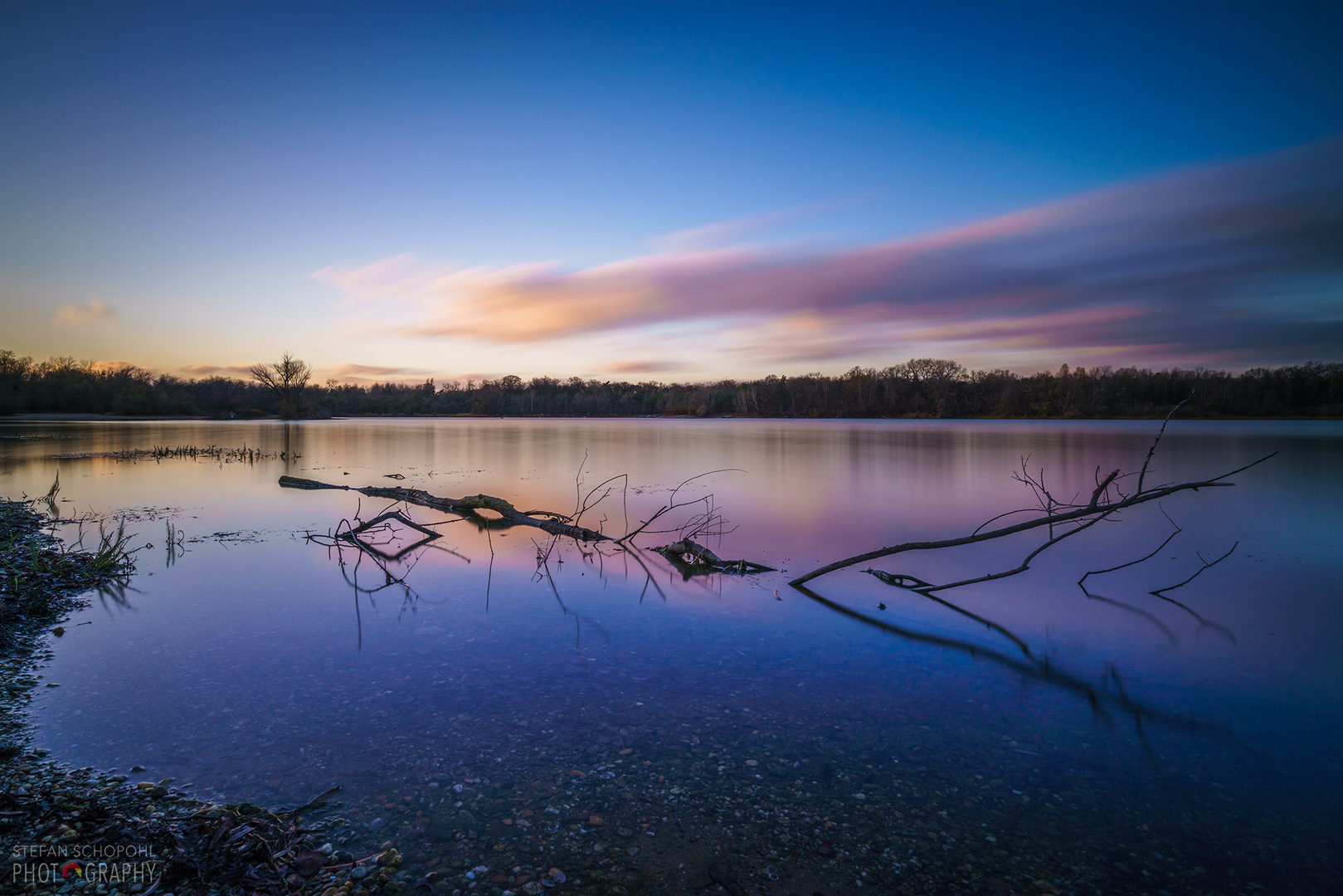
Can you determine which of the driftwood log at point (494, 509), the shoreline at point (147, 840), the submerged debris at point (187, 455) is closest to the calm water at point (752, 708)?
the shoreline at point (147, 840)

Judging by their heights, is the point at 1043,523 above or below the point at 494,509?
above

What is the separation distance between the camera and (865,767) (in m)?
3.55

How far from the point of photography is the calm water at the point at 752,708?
2.90 meters

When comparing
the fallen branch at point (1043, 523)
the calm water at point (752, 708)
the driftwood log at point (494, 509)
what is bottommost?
the calm water at point (752, 708)

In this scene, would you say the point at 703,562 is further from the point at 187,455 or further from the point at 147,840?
the point at 187,455

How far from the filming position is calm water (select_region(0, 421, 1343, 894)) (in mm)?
2896

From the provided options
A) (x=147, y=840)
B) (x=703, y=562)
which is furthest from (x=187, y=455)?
(x=147, y=840)

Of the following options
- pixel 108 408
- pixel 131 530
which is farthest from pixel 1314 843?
pixel 108 408

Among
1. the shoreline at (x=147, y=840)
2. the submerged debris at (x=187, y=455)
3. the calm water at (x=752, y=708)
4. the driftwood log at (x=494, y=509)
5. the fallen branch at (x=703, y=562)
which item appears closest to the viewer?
the shoreline at (x=147, y=840)

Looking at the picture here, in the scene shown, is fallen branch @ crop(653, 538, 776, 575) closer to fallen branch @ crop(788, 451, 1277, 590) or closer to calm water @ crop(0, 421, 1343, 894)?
calm water @ crop(0, 421, 1343, 894)

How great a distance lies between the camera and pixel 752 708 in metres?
4.29

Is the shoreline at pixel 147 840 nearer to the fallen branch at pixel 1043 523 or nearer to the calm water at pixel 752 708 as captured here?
the calm water at pixel 752 708

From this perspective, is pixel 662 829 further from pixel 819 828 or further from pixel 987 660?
pixel 987 660

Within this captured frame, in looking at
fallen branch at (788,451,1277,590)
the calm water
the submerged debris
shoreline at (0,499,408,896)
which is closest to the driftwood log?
the calm water
